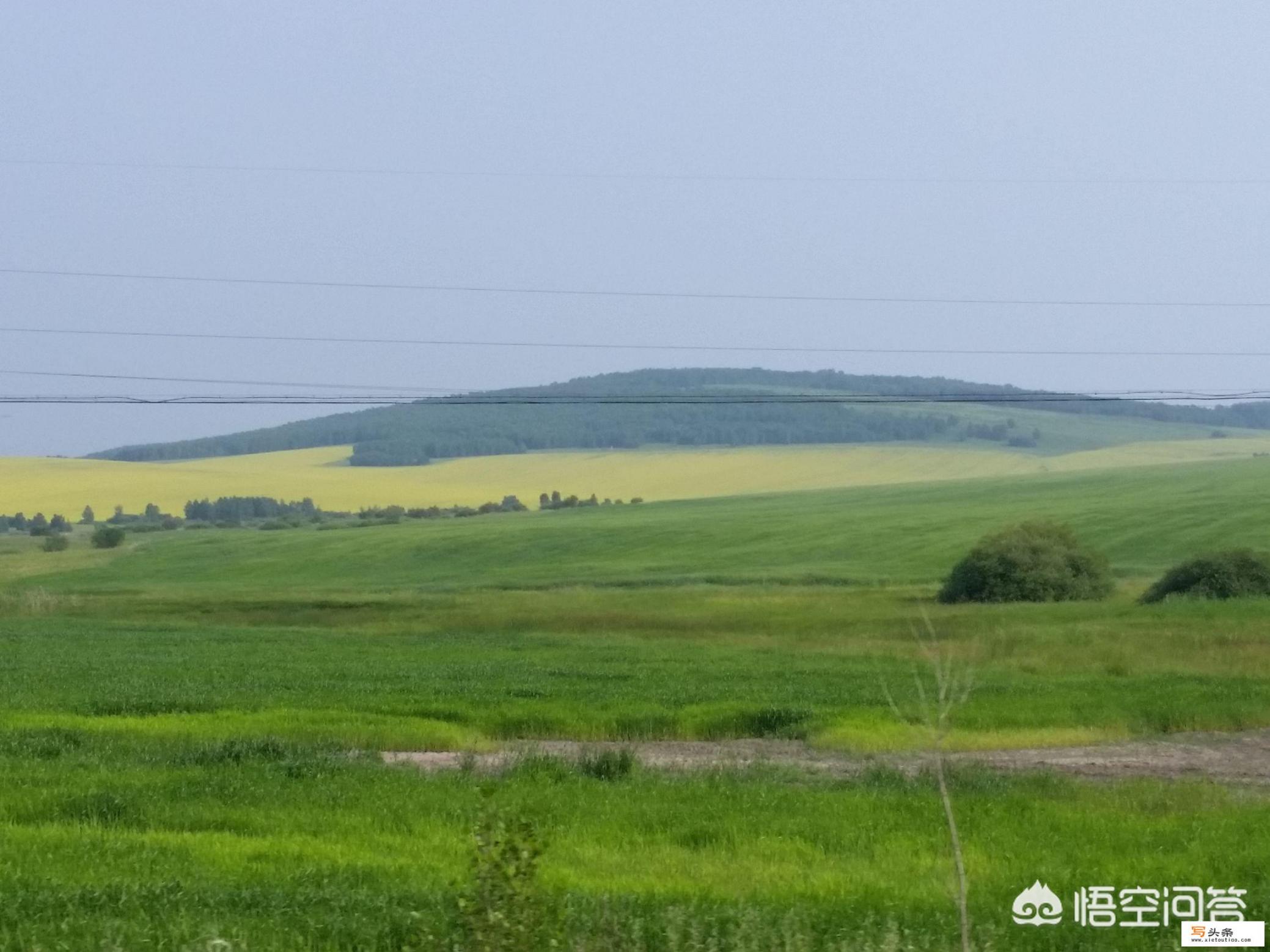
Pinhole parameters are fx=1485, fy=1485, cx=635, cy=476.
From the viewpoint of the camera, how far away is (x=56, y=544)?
110m

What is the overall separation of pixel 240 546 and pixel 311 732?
86823mm

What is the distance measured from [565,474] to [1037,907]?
163 meters

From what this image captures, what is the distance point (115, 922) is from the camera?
9.42 m

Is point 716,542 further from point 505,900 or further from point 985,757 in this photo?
point 505,900

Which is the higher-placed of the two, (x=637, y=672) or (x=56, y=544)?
(x=637, y=672)

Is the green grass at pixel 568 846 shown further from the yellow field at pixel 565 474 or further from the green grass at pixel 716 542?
the yellow field at pixel 565 474

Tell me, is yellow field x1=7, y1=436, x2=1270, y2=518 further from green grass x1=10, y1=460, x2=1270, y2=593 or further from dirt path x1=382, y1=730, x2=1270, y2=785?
dirt path x1=382, y1=730, x2=1270, y2=785

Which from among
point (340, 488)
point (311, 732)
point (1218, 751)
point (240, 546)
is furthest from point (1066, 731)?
point (340, 488)

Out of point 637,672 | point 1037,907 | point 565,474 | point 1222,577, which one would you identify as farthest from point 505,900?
point 565,474

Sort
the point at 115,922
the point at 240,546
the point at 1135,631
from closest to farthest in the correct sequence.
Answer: the point at 115,922 < the point at 1135,631 < the point at 240,546

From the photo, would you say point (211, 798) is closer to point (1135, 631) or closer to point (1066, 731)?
point (1066, 731)

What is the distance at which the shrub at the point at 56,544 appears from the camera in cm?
10981

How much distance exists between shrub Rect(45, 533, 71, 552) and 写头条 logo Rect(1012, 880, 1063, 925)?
355 ft

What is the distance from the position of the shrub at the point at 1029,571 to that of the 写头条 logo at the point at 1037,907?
47.3 m
